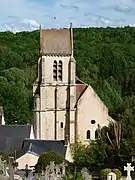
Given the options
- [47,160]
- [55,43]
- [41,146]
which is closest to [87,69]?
[55,43]

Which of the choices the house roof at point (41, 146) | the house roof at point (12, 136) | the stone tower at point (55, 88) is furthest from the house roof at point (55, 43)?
the house roof at point (41, 146)

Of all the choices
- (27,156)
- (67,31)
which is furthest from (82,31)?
(27,156)

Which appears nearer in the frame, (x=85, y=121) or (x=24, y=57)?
(x=85, y=121)

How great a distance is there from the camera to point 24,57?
Result: 96.4 meters

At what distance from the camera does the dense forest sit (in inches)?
2611

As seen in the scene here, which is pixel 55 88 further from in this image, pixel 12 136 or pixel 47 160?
pixel 47 160

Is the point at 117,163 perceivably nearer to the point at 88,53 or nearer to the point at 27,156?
the point at 27,156

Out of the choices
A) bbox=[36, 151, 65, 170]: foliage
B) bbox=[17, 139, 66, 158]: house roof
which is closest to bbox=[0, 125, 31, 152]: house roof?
bbox=[17, 139, 66, 158]: house roof

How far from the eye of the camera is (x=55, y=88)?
4728cm

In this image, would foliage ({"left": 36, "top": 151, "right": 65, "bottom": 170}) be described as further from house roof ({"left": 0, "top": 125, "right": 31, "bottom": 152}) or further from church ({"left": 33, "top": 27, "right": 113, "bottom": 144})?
church ({"left": 33, "top": 27, "right": 113, "bottom": 144})

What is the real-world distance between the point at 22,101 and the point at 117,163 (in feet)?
103

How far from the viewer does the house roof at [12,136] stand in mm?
43875

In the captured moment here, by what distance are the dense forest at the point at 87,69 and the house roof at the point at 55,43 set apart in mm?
6705

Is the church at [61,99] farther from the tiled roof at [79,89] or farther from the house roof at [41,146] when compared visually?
the house roof at [41,146]
